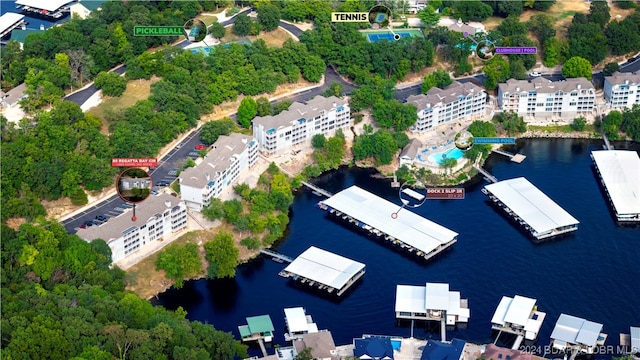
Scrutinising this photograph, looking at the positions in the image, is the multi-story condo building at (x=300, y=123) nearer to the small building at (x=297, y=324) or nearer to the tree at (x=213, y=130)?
the tree at (x=213, y=130)

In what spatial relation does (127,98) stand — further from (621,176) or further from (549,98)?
(621,176)

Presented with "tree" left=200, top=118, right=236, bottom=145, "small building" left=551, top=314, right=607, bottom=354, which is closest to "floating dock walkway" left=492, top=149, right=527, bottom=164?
"tree" left=200, top=118, right=236, bottom=145

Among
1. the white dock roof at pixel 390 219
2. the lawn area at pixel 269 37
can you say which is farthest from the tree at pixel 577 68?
the lawn area at pixel 269 37

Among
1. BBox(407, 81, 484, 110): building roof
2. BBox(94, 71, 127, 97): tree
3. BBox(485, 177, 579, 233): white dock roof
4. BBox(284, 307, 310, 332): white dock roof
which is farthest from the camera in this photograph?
BBox(407, 81, 484, 110): building roof

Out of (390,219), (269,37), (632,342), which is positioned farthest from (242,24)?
(632,342)

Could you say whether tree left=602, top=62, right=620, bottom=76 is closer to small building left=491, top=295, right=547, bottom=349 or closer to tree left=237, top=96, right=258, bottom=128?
tree left=237, top=96, right=258, bottom=128

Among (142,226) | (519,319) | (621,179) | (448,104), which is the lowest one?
(519,319)
